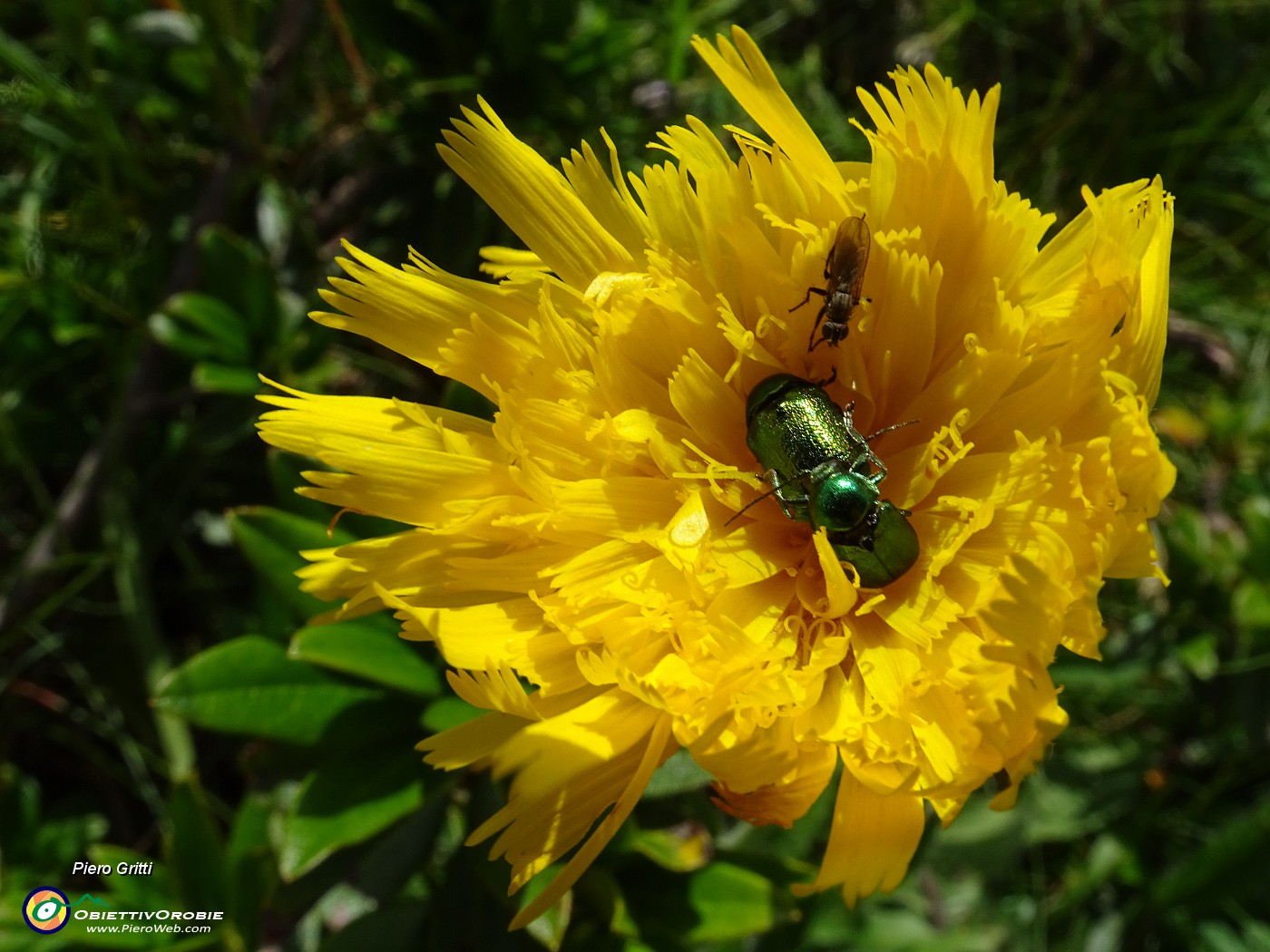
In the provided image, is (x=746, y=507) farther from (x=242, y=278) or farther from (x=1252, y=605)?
(x=1252, y=605)

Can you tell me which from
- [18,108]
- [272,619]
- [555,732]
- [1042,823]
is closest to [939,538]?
[555,732]

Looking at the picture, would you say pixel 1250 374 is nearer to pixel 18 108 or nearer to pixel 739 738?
pixel 739 738

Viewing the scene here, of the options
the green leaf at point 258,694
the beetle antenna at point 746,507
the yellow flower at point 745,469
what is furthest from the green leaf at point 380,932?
the beetle antenna at point 746,507

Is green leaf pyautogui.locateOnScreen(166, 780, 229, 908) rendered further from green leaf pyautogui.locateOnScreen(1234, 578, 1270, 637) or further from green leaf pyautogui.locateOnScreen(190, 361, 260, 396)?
green leaf pyautogui.locateOnScreen(1234, 578, 1270, 637)

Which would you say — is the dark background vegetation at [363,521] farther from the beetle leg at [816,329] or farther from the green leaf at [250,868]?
the beetle leg at [816,329]

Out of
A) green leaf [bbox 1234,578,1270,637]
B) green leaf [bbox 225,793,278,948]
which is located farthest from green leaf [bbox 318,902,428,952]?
green leaf [bbox 1234,578,1270,637]

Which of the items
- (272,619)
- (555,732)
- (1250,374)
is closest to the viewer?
(555,732)

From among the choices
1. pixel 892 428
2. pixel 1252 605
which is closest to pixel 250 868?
pixel 892 428
